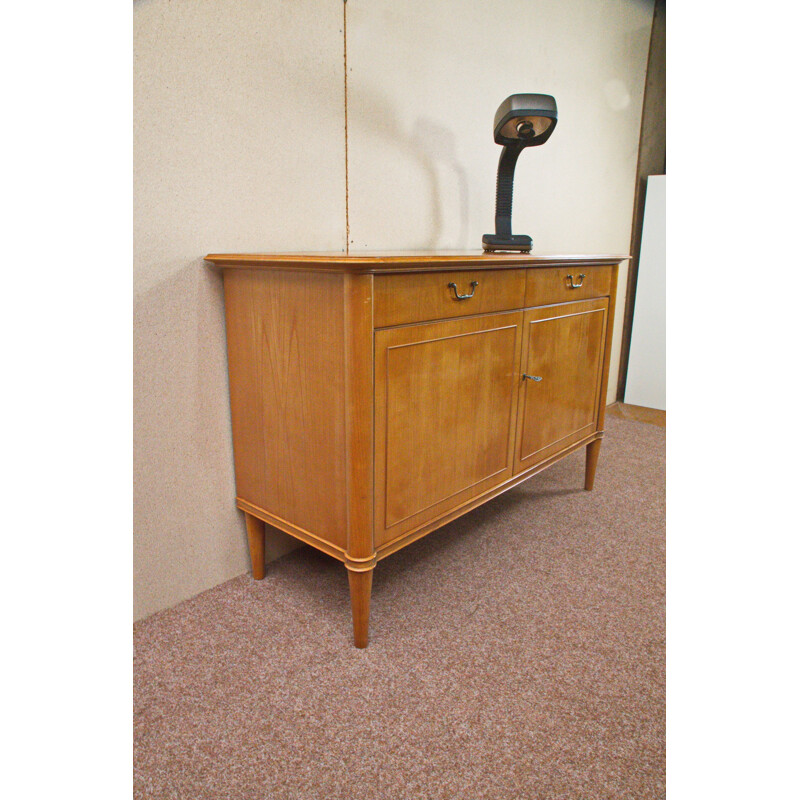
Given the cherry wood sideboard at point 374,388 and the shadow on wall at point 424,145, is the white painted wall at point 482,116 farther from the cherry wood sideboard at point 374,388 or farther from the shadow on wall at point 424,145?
the cherry wood sideboard at point 374,388

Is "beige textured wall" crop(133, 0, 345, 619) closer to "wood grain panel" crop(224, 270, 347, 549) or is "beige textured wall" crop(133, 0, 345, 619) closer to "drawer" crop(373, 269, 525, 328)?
"wood grain panel" crop(224, 270, 347, 549)

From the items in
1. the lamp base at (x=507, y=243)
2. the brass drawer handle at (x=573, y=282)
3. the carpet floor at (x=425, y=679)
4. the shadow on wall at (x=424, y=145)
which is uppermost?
the shadow on wall at (x=424, y=145)

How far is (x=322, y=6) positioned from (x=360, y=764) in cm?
179

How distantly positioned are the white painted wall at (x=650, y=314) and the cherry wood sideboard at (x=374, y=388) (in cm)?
181

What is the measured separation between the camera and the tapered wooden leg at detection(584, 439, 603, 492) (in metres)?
2.28

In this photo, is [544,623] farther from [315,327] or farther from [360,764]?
[315,327]

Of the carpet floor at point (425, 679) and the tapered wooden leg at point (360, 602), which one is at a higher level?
the tapered wooden leg at point (360, 602)

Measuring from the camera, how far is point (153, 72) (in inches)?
50.8

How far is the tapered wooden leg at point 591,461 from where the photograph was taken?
7.49 ft

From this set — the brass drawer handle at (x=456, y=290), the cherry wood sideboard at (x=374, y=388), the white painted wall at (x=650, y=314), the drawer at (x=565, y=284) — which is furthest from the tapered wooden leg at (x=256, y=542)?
the white painted wall at (x=650, y=314)

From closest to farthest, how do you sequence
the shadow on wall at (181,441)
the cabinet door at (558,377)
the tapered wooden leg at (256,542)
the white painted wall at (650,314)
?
the shadow on wall at (181,441)
the tapered wooden leg at (256,542)
the cabinet door at (558,377)
the white painted wall at (650,314)

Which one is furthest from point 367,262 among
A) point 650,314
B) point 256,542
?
point 650,314

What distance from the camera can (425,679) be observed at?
4.28 ft

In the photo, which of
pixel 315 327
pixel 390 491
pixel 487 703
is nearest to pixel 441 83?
pixel 315 327
